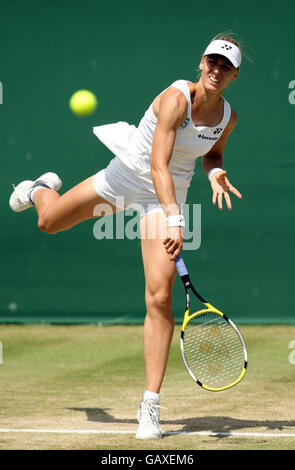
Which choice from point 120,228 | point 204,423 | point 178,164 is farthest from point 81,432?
point 120,228

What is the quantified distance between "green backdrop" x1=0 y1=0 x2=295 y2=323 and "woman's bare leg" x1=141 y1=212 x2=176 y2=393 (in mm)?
2847

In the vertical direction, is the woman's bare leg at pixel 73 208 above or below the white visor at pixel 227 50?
below

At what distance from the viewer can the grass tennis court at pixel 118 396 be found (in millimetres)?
3307

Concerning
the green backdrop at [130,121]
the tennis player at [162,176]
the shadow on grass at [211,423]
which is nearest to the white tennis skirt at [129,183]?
the tennis player at [162,176]

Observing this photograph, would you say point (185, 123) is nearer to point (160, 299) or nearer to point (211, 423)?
point (160, 299)

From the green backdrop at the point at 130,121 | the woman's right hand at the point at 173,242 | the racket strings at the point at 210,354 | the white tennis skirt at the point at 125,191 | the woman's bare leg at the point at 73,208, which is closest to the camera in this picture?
the woman's right hand at the point at 173,242

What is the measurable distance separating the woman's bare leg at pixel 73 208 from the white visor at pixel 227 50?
83 cm

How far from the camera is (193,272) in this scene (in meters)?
6.40

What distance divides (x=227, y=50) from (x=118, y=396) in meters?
1.79

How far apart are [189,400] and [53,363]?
4.14 feet

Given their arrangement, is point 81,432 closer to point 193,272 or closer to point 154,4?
point 193,272

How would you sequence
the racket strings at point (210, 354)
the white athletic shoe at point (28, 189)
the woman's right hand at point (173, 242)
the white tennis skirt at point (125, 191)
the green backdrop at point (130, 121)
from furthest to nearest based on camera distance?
the green backdrop at point (130, 121) < the white athletic shoe at point (28, 189) < the white tennis skirt at point (125, 191) < the racket strings at point (210, 354) < the woman's right hand at point (173, 242)

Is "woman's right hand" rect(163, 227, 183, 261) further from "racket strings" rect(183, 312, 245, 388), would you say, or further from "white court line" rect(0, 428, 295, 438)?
"white court line" rect(0, 428, 295, 438)

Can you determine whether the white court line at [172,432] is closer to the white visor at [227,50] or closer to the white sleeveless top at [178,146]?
the white sleeveless top at [178,146]
